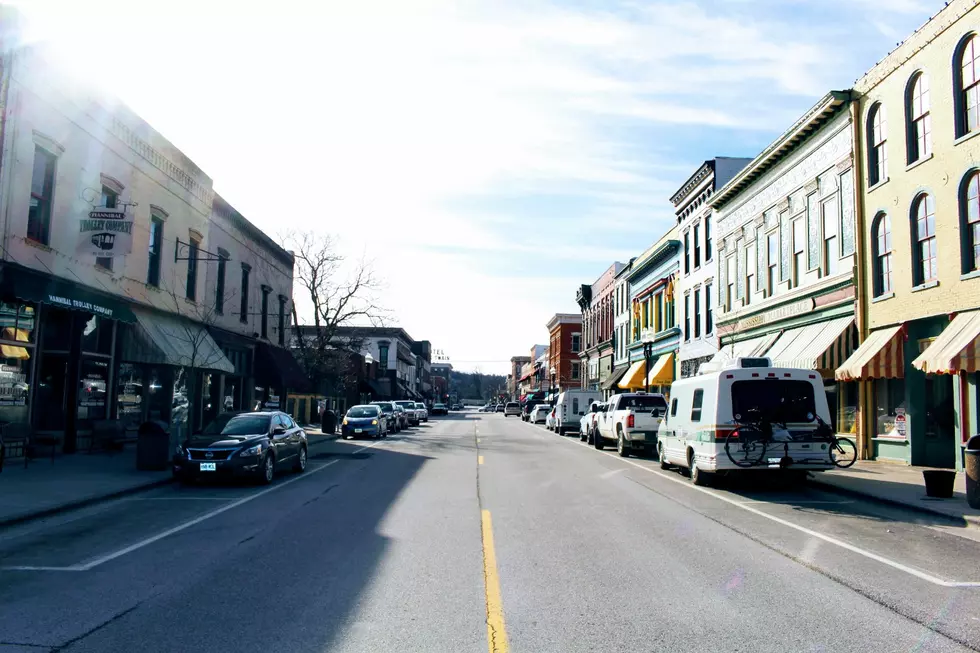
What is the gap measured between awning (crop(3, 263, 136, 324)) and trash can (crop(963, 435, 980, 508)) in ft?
60.8

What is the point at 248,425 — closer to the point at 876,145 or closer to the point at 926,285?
the point at 926,285

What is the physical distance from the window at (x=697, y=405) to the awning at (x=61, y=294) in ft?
47.9

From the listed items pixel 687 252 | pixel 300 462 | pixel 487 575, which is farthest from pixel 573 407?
pixel 487 575

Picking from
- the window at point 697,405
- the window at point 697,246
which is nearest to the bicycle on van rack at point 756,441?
the window at point 697,405

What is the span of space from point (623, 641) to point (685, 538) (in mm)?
4633

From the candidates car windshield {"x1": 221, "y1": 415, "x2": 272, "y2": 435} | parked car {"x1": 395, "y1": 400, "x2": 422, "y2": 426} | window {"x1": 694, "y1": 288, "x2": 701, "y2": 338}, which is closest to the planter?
car windshield {"x1": 221, "y1": 415, "x2": 272, "y2": 435}

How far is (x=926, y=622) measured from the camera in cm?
646

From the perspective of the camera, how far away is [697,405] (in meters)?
16.3

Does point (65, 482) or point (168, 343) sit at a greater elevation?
point (168, 343)

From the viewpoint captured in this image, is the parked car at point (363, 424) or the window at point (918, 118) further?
the parked car at point (363, 424)

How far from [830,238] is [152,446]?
792 inches

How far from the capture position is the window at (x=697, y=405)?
632 inches

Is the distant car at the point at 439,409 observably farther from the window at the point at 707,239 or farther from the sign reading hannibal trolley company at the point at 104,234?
the sign reading hannibal trolley company at the point at 104,234

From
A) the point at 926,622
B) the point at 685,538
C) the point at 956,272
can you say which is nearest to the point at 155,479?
the point at 685,538
